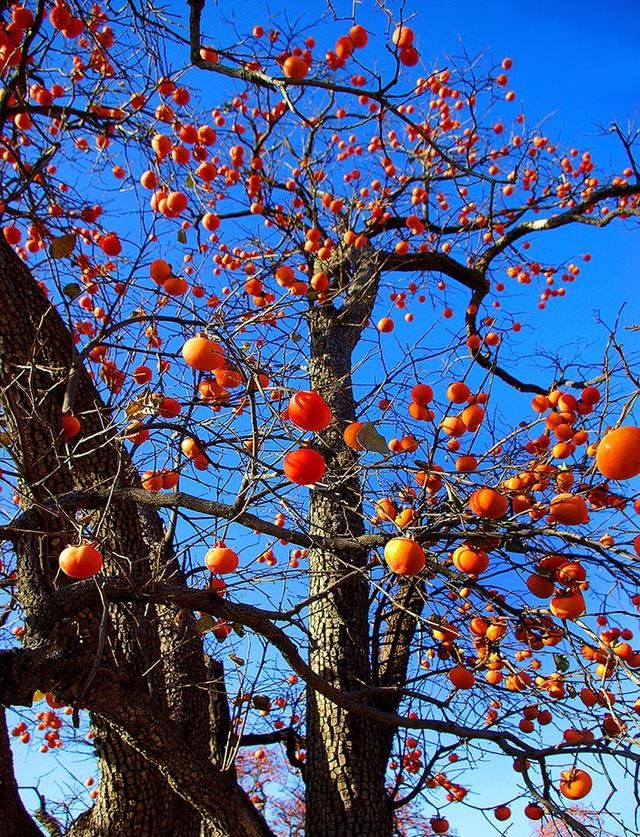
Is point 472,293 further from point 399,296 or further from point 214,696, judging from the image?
point 214,696

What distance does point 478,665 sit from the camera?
9.77 ft

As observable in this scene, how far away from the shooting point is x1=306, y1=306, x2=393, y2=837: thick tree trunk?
10.5ft

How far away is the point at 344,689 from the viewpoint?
362 centimetres

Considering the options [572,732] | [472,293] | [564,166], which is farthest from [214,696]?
[564,166]

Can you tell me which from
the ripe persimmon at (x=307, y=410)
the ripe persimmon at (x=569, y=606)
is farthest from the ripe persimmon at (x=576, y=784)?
the ripe persimmon at (x=307, y=410)

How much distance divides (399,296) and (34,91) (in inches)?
146

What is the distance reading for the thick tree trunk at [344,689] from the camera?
319cm

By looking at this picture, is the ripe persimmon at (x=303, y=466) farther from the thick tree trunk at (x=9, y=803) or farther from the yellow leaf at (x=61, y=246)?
the thick tree trunk at (x=9, y=803)

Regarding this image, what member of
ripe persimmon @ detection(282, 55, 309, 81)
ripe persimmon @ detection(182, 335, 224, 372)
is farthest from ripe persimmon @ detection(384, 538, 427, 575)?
ripe persimmon @ detection(282, 55, 309, 81)

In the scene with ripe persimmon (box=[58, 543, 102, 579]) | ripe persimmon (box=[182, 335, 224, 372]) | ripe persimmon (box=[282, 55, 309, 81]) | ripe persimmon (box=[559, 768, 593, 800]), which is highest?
ripe persimmon (box=[282, 55, 309, 81])

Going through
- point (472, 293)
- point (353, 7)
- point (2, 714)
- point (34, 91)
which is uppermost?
point (472, 293)

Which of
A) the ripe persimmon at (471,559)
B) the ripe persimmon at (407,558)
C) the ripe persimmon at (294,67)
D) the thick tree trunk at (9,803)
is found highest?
the ripe persimmon at (294,67)

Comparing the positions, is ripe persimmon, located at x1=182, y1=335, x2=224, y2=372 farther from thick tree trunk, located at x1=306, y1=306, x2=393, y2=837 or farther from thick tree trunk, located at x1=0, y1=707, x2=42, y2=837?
thick tree trunk, located at x1=0, y1=707, x2=42, y2=837

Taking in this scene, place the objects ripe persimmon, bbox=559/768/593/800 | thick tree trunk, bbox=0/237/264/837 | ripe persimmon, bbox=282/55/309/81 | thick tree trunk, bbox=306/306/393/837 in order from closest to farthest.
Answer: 1. ripe persimmon, bbox=559/768/593/800
2. thick tree trunk, bbox=0/237/264/837
3. thick tree trunk, bbox=306/306/393/837
4. ripe persimmon, bbox=282/55/309/81
